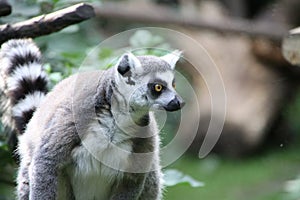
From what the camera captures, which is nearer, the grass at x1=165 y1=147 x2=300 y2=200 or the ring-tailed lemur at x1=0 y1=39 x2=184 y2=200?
the ring-tailed lemur at x1=0 y1=39 x2=184 y2=200

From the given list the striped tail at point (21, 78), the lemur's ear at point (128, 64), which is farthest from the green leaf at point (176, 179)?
the lemur's ear at point (128, 64)

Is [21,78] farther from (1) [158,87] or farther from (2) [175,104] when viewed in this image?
(2) [175,104]

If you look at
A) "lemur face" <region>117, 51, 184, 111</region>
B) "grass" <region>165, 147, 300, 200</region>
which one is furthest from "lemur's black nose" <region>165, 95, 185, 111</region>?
"grass" <region>165, 147, 300, 200</region>

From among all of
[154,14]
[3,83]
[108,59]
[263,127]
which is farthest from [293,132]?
[3,83]

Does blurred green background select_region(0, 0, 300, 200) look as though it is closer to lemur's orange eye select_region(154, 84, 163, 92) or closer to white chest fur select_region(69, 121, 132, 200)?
white chest fur select_region(69, 121, 132, 200)

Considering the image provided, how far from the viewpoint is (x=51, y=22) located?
4.26 meters

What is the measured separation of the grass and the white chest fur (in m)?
3.04

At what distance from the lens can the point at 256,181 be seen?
7.98m

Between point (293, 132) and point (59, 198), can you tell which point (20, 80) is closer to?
point (59, 198)

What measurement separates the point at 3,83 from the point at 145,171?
3.46 feet

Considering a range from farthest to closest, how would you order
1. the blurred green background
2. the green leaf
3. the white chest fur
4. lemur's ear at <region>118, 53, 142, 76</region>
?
the blurred green background, the green leaf, the white chest fur, lemur's ear at <region>118, 53, 142, 76</region>

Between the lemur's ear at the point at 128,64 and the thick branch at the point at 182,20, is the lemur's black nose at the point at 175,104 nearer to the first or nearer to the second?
the lemur's ear at the point at 128,64

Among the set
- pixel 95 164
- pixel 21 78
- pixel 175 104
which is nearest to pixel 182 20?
pixel 21 78

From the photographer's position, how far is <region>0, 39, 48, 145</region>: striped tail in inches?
180
